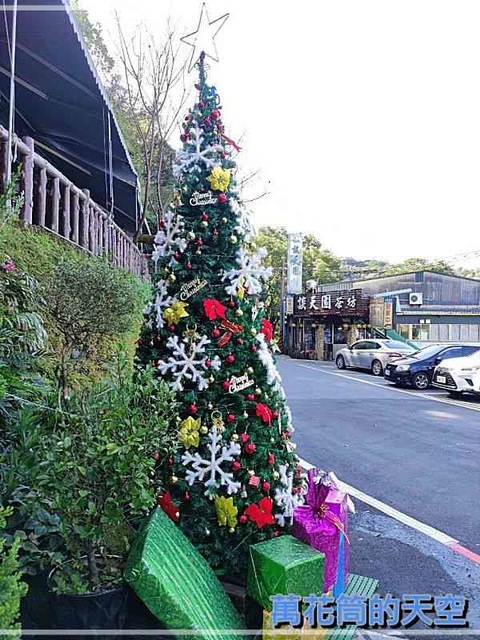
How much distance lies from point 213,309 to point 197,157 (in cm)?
85

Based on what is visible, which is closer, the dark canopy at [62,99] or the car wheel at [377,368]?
the dark canopy at [62,99]

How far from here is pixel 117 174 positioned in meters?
9.29

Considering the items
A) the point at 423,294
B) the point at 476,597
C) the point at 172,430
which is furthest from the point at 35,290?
the point at 423,294

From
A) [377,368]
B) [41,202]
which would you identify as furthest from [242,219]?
[377,368]

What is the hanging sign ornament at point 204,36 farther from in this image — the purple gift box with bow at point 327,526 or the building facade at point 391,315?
the building facade at point 391,315

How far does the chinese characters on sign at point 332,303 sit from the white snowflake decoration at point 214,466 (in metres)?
22.8

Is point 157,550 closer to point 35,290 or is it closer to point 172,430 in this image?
point 172,430

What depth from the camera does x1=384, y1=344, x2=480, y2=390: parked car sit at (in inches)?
548

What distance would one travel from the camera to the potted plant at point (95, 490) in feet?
6.25

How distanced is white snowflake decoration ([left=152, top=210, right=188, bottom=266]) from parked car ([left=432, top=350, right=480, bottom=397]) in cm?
1057

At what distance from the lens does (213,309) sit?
8.68ft

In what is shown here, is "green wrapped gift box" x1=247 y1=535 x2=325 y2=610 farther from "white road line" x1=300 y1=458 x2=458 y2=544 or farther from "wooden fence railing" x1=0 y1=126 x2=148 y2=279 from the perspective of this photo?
"wooden fence railing" x1=0 y1=126 x2=148 y2=279

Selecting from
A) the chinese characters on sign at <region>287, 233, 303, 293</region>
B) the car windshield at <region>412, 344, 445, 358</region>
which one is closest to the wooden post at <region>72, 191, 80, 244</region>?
the car windshield at <region>412, 344, 445, 358</region>

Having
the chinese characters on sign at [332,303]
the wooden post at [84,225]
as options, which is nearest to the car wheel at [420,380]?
the wooden post at [84,225]
